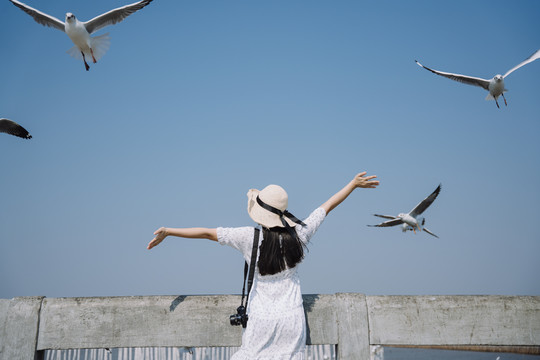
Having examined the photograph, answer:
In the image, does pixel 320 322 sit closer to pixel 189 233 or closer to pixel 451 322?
pixel 451 322

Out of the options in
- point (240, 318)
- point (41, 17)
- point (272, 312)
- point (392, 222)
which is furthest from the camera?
point (392, 222)

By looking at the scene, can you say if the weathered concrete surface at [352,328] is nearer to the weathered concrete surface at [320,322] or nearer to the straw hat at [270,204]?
the weathered concrete surface at [320,322]

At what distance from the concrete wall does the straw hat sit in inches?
41.2

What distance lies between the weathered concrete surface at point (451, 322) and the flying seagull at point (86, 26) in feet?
27.7

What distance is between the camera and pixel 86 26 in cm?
1048

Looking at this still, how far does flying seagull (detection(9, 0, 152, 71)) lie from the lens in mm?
10055

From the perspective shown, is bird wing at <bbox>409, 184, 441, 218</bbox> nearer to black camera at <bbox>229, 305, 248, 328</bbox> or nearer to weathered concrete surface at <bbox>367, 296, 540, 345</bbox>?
weathered concrete surface at <bbox>367, 296, 540, 345</bbox>

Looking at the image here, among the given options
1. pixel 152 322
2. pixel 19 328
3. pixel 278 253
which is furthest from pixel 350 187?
pixel 19 328

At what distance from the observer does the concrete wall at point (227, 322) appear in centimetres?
394

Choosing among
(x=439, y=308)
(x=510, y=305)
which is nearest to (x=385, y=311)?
(x=439, y=308)

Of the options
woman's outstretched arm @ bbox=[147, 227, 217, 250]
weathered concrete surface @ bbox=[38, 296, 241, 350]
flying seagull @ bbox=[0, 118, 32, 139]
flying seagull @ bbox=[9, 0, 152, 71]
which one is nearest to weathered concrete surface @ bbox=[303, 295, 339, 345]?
weathered concrete surface @ bbox=[38, 296, 241, 350]

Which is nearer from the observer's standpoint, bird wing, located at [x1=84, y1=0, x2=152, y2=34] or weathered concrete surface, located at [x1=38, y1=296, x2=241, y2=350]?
weathered concrete surface, located at [x1=38, y1=296, x2=241, y2=350]

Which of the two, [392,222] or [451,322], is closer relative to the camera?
[451,322]

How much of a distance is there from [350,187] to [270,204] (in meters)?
0.76
